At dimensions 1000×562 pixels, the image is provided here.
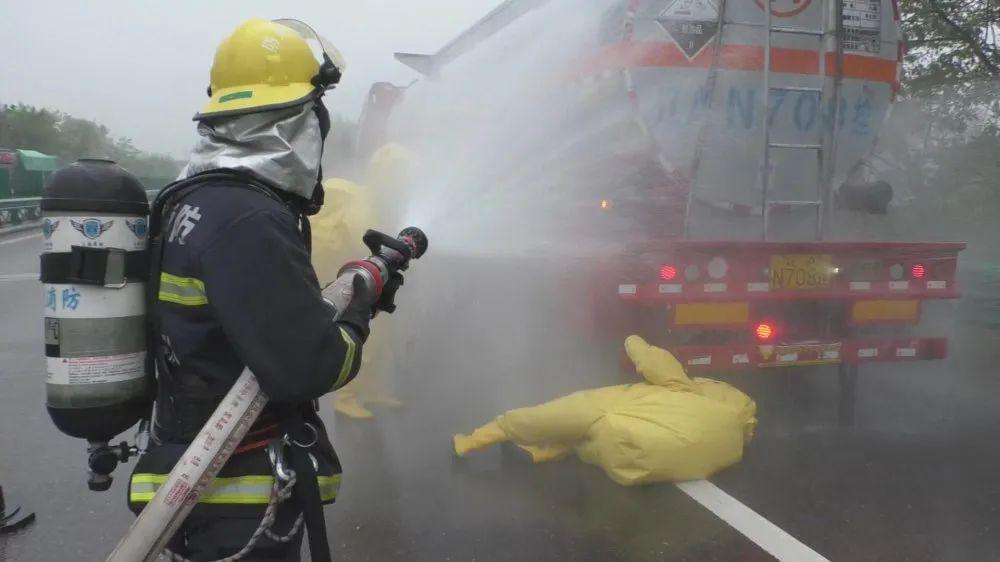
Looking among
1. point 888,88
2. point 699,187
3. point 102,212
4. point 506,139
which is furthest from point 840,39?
point 102,212

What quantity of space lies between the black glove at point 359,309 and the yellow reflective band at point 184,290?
29 cm

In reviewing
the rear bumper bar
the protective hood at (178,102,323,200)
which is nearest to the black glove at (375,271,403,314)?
the protective hood at (178,102,323,200)

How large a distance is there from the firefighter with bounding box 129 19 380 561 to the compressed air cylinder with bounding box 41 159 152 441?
0.06 m

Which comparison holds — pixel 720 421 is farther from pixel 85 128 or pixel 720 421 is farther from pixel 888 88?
pixel 85 128

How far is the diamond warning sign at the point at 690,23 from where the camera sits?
13.3 ft

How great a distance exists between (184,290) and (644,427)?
2447 mm

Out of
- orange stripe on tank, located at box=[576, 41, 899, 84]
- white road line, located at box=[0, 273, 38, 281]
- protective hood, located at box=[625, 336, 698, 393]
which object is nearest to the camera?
protective hood, located at box=[625, 336, 698, 393]

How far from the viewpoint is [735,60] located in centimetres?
421

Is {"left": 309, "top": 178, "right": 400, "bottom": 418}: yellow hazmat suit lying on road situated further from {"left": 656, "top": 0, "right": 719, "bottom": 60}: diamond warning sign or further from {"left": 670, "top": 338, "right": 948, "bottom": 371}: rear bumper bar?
{"left": 656, "top": 0, "right": 719, "bottom": 60}: diamond warning sign

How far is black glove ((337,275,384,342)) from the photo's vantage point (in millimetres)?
1680

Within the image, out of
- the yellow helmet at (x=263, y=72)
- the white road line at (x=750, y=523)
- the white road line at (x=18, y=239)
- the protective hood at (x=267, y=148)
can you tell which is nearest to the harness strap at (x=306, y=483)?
the protective hood at (x=267, y=148)

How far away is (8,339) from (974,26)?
9.70 meters

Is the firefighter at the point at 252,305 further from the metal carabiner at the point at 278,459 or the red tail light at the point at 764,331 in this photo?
the red tail light at the point at 764,331

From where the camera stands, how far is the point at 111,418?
64.7 inches
